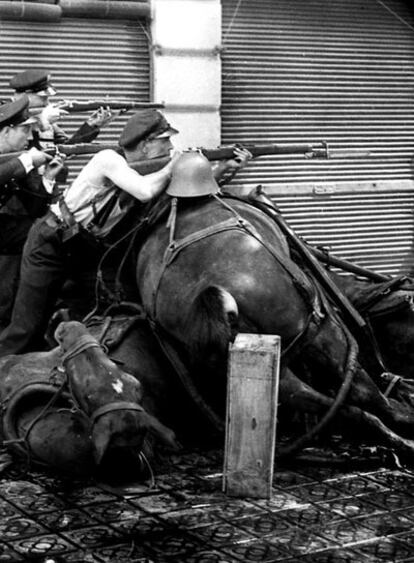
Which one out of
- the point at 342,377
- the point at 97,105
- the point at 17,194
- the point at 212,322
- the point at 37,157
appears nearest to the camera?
the point at 212,322

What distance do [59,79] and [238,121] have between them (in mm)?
2011

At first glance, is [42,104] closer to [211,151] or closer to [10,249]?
[10,249]

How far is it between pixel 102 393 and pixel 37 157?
7.81 ft

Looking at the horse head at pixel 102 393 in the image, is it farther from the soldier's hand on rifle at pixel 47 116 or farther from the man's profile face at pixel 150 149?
the soldier's hand on rifle at pixel 47 116

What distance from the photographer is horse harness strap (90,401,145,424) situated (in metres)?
6.15

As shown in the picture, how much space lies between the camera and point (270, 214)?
7648 millimetres

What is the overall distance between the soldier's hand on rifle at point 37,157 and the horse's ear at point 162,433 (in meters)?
2.15

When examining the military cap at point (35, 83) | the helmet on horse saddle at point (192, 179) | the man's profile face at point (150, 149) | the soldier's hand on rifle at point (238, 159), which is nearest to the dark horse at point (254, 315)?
the helmet on horse saddle at point (192, 179)

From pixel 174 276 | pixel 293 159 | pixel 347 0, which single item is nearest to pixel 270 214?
pixel 174 276

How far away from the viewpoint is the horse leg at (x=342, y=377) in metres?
6.85

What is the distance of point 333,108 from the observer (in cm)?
1267

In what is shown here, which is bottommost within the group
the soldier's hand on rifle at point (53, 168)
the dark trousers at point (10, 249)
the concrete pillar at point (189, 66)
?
the dark trousers at point (10, 249)

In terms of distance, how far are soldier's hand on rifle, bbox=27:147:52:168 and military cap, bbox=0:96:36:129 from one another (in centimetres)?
37

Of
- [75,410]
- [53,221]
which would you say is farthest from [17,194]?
[75,410]
